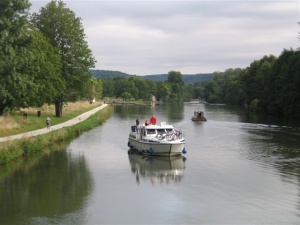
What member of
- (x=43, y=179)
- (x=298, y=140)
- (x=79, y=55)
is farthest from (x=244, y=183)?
(x=79, y=55)

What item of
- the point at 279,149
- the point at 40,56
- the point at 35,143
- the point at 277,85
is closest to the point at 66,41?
the point at 40,56

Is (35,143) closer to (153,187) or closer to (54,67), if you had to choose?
(153,187)

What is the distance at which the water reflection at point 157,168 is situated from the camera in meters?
28.3

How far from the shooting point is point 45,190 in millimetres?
24484

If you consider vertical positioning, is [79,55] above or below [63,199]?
above

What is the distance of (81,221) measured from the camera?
19000mm

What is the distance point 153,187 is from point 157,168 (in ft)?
20.7

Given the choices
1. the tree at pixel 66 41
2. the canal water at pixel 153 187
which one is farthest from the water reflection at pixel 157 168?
the tree at pixel 66 41

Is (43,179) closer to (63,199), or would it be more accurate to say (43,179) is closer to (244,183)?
(63,199)

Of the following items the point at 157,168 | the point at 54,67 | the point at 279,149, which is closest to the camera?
the point at 157,168

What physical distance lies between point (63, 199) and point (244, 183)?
35.9ft

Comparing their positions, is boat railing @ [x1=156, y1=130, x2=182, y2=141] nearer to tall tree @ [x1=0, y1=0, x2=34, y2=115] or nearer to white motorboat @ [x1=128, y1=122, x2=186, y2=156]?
white motorboat @ [x1=128, y1=122, x2=186, y2=156]

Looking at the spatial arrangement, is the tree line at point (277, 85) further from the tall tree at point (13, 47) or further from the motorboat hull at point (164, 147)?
the tall tree at point (13, 47)

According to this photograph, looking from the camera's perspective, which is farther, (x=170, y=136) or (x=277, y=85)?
(x=277, y=85)
